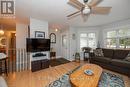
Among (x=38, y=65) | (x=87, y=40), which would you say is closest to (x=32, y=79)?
(x=38, y=65)

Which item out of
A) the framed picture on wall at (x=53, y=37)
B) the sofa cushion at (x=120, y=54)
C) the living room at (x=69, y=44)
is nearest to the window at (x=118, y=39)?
the living room at (x=69, y=44)

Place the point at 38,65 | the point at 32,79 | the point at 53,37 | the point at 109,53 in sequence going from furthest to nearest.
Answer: the point at 53,37
the point at 109,53
the point at 38,65
the point at 32,79

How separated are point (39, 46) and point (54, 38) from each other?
362 centimetres

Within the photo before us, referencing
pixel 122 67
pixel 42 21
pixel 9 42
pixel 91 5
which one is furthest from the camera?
pixel 9 42

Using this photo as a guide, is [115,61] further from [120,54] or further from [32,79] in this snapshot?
[32,79]

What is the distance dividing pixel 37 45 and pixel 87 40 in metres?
3.96

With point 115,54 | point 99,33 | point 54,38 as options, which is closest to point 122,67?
point 115,54

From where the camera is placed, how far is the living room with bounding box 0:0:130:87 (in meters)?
2.90

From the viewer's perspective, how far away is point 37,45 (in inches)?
184

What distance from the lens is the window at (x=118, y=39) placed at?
5129 millimetres

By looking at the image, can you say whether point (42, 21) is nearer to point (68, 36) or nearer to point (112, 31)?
point (68, 36)

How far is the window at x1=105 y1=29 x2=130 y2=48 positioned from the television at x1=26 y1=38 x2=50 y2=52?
149 inches

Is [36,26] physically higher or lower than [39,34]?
higher

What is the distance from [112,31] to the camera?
5.91 meters
